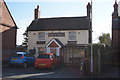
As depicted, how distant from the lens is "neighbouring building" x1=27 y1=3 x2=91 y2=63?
827 inches

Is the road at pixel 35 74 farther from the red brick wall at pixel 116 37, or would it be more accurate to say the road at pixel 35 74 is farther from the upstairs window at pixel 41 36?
the upstairs window at pixel 41 36

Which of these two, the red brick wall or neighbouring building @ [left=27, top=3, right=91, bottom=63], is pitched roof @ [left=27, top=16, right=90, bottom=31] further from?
the red brick wall

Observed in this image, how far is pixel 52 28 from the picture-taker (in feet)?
76.7

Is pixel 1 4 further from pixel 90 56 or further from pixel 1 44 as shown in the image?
pixel 90 56

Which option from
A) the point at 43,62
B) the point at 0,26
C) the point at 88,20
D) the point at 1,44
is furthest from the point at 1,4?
the point at 88,20

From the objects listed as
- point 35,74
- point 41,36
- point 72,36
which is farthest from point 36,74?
point 41,36

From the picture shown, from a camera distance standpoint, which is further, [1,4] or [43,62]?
[1,4]

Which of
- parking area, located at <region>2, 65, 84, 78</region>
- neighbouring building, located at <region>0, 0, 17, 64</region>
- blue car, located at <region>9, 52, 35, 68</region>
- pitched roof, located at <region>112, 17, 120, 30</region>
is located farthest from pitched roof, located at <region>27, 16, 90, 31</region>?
parking area, located at <region>2, 65, 84, 78</region>

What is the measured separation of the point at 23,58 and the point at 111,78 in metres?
8.67

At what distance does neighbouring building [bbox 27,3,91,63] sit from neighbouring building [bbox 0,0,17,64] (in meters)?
3.95

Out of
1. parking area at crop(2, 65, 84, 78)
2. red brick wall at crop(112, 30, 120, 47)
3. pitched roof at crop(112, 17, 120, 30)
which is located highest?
pitched roof at crop(112, 17, 120, 30)

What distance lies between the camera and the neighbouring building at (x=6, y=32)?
18000 millimetres

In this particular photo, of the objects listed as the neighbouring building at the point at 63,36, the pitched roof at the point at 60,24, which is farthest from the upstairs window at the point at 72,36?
the pitched roof at the point at 60,24

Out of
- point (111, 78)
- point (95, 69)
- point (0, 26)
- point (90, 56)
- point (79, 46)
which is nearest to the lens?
point (111, 78)
